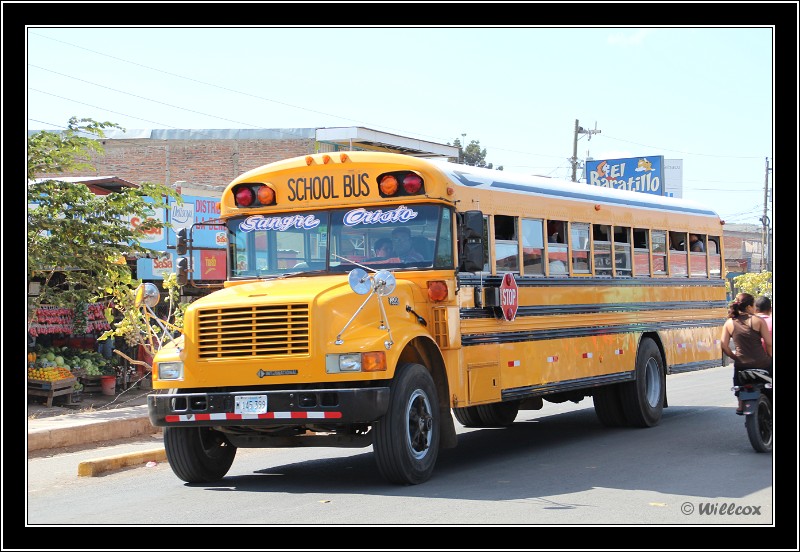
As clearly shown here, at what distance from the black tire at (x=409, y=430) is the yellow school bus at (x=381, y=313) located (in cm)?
2

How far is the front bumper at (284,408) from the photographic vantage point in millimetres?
8867

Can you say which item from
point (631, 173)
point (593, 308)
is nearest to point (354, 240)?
point (593, 308)

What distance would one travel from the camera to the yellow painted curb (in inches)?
437

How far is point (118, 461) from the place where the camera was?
11.6m

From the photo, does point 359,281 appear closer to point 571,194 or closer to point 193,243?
point 571,194

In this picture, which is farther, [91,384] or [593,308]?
[91,384]

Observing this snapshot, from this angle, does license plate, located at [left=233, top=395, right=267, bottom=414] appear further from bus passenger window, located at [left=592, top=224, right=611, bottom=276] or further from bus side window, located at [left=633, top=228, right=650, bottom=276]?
bus side window, located at [left=633, top=228, right=650, bottom=276]

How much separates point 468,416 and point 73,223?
7003 millimetres

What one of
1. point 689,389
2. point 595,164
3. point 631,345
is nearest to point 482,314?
point 631,345

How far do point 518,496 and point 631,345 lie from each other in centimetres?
572

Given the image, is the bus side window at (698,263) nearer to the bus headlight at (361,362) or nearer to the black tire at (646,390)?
the black tire at (646,390)

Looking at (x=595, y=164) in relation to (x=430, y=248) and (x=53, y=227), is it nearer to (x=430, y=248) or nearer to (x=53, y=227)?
(x=53, y=227)

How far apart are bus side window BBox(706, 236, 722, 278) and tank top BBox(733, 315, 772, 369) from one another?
543 centimetres

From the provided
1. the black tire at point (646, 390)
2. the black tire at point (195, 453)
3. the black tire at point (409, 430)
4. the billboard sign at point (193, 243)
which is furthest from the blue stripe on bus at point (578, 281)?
the billboard sign at point (193, 243)
